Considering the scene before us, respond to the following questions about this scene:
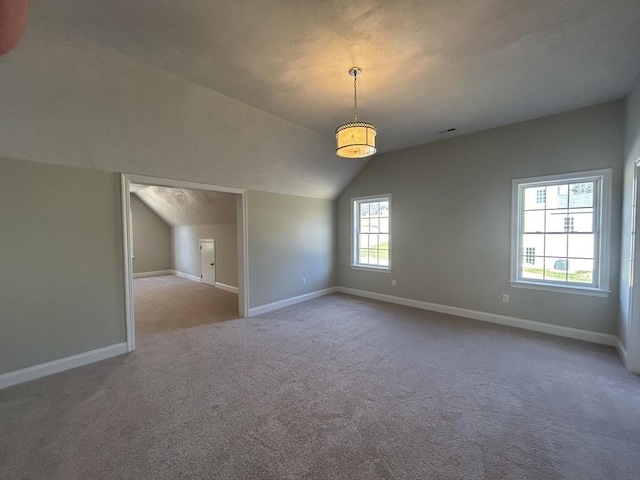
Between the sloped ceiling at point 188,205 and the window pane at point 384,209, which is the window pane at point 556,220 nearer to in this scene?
the window pane at point 384,209

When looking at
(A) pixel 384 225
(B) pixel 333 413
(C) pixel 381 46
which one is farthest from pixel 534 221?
(B) pixel 333 413

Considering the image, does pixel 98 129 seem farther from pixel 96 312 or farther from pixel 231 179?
pixel 96 312

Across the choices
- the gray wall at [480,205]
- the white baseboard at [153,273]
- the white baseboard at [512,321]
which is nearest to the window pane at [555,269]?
the gray wall at [480,205]

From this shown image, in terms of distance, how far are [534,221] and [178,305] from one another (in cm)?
633

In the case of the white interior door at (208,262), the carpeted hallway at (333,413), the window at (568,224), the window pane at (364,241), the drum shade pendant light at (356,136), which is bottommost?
the carpeted hallway at (333,413)

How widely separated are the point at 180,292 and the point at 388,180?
5.45 m

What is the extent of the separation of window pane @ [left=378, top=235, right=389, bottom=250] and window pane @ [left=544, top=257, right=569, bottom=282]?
252 centimetres

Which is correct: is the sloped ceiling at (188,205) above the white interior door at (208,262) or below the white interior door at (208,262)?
above

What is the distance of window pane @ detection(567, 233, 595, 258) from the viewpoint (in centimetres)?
345

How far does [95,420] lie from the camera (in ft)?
6.66

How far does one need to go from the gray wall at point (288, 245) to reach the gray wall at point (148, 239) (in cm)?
580

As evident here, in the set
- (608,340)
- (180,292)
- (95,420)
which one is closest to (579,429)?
(608,340)

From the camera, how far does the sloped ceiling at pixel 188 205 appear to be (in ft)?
18.7

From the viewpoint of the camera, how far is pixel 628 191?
2926 mm
